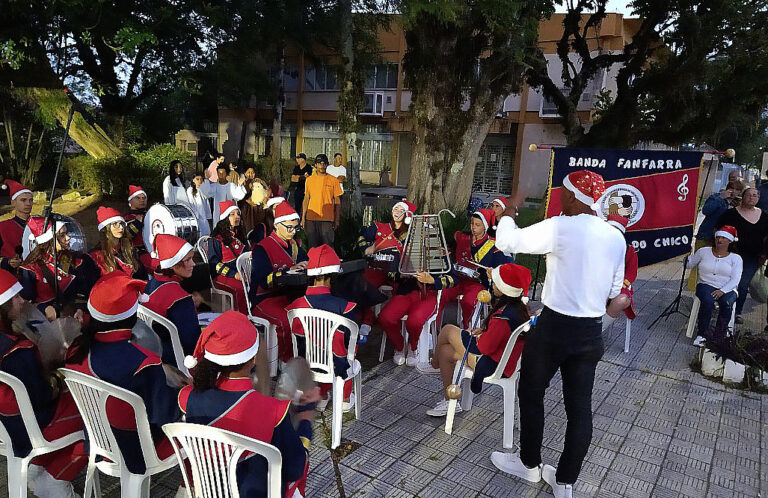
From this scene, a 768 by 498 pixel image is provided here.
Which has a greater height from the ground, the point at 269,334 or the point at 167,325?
the point at 167,325

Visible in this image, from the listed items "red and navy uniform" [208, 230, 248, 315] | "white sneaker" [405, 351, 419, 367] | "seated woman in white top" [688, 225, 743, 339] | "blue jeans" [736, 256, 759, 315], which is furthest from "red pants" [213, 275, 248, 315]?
"blue jeans" [736, 256, 759, 315]

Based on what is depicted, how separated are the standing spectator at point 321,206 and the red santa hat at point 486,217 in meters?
3.21

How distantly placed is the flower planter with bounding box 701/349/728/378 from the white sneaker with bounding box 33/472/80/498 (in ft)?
17.7

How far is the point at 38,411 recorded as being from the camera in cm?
248

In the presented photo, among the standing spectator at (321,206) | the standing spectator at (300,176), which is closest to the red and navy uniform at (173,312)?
the standing spectator at (321,206)

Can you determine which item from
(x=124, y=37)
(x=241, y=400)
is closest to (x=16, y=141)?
(x=124, y=37)

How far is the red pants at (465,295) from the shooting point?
5248 mm

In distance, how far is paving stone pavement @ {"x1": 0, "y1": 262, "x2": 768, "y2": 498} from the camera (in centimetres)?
325

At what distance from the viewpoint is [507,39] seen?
30.0 ft

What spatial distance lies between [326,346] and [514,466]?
1.45 metres

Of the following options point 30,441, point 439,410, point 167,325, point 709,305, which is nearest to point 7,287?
point 30,441

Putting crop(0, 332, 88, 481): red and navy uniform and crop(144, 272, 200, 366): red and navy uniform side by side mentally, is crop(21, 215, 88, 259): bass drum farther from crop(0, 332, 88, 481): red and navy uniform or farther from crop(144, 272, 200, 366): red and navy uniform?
crop(0, 332, 88, 481): red and navy uniform

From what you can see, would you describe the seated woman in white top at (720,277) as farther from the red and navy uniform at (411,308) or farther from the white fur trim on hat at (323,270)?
the white fur trim on hat at (323,270)

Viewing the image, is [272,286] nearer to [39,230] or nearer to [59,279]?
[59,279]
